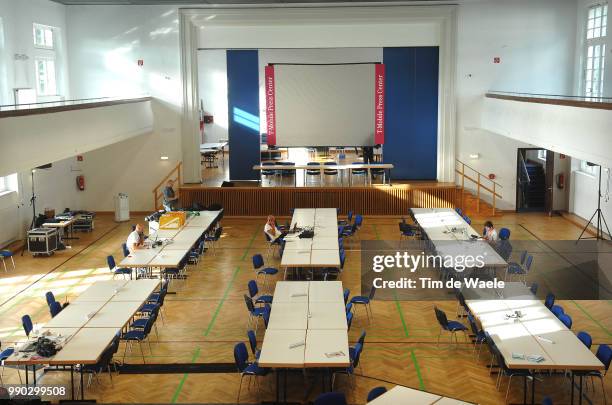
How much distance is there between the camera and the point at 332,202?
25.3 metres

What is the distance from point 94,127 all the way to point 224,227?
614 cm

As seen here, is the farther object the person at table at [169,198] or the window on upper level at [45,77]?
the window on upper level at [45,77]

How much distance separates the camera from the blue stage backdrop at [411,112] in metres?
26.6

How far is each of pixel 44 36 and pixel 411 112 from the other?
12912 mm

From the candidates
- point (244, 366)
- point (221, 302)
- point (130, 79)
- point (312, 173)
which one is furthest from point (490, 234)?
point (130, 79)

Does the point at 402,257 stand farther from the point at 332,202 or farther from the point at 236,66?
the point at 236,66

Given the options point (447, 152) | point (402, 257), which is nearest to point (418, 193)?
point (447, 152)

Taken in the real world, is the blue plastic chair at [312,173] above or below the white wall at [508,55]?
below

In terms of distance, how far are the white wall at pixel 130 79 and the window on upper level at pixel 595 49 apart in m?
14.0

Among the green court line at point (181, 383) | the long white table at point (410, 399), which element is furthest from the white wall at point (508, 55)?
the long white table at point (410, 399)

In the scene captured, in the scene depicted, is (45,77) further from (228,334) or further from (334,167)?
(228,334)

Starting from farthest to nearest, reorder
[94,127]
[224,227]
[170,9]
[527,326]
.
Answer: [170,9], [224,227], [94,127], [527,326]

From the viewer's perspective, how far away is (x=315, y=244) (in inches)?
677

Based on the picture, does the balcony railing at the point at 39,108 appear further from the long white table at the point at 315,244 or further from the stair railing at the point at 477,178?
the stair railing at the point at 477,178
